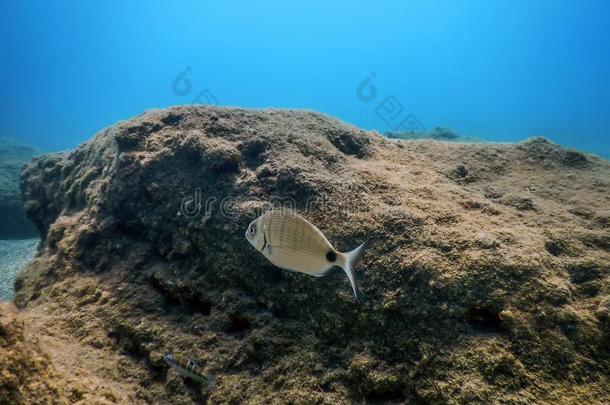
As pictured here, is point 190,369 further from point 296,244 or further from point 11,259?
point 11,259

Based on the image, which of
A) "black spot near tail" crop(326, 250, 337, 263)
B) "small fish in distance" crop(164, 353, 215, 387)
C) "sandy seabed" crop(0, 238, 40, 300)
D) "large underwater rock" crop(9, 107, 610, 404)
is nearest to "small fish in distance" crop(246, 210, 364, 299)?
"black spot near tail" crop(326, 250, 337, 263)

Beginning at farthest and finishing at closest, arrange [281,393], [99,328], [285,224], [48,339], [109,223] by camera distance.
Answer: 1. [109,223]
2. [99,328]
3. [48,339]
4. [281,393]
5. [285,224]

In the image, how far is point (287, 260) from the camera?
1899mm

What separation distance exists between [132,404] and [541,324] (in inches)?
102

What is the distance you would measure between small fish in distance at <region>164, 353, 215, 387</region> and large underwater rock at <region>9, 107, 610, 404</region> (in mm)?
102

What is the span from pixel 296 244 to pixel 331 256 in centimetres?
21

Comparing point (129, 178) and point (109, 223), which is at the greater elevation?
point (129, 178)

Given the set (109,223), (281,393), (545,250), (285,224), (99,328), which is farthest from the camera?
(109,223)

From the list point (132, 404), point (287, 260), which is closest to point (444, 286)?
point (287, 260)

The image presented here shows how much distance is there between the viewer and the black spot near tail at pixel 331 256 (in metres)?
1.78

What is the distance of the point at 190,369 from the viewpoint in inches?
87.0

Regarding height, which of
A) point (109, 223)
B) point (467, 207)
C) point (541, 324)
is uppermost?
point (467, 207)

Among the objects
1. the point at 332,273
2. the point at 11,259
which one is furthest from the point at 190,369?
the point at 11,259

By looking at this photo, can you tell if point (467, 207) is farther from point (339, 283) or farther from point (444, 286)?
point (339, 283)
